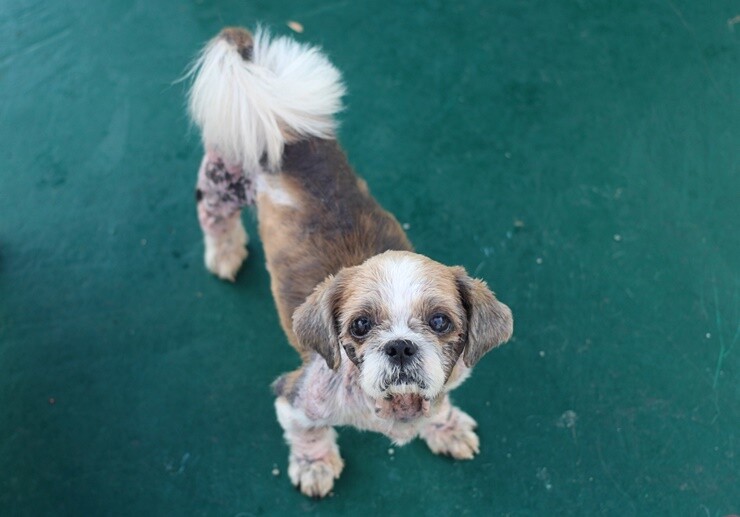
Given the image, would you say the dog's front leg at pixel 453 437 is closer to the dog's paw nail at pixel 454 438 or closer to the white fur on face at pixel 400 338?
the dog's paw nail at pixel 454 438

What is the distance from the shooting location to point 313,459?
2.71 meters

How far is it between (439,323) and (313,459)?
105cm

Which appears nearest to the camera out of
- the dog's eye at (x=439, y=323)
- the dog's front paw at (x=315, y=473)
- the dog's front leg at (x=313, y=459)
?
the dog's eye at (x=439, y=323)

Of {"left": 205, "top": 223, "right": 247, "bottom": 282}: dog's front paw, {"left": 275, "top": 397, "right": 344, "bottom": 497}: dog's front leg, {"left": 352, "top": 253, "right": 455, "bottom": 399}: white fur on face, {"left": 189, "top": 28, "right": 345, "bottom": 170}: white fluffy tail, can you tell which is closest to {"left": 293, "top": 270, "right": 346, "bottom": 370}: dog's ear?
{"left": 352, "top": 253, "right": 455, "bottom": 399}: white fur on face

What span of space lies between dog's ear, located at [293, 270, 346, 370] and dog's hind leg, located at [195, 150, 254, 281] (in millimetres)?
857

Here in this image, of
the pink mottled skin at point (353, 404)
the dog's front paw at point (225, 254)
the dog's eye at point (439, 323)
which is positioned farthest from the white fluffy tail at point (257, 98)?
the dog's eye at point (439, 323)

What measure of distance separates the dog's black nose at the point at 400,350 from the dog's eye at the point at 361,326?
11 centimetres

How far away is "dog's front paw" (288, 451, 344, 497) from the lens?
2.72 m

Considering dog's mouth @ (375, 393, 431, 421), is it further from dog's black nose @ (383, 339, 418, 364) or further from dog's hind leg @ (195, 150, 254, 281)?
dog's hind leg @ (195, 150, 254, 281)

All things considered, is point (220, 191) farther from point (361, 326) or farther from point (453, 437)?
point (453, 437)

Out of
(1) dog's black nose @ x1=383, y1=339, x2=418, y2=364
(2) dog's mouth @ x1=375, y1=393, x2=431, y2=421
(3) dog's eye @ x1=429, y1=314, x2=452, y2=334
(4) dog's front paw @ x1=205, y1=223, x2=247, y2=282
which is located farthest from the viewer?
(4) dog's front paw @ x1=205, y1=223, x2=247, y2=282

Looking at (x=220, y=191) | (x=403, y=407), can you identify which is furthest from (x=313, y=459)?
(x=220, y=191)

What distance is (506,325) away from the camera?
204cm

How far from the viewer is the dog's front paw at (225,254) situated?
3.13 m
